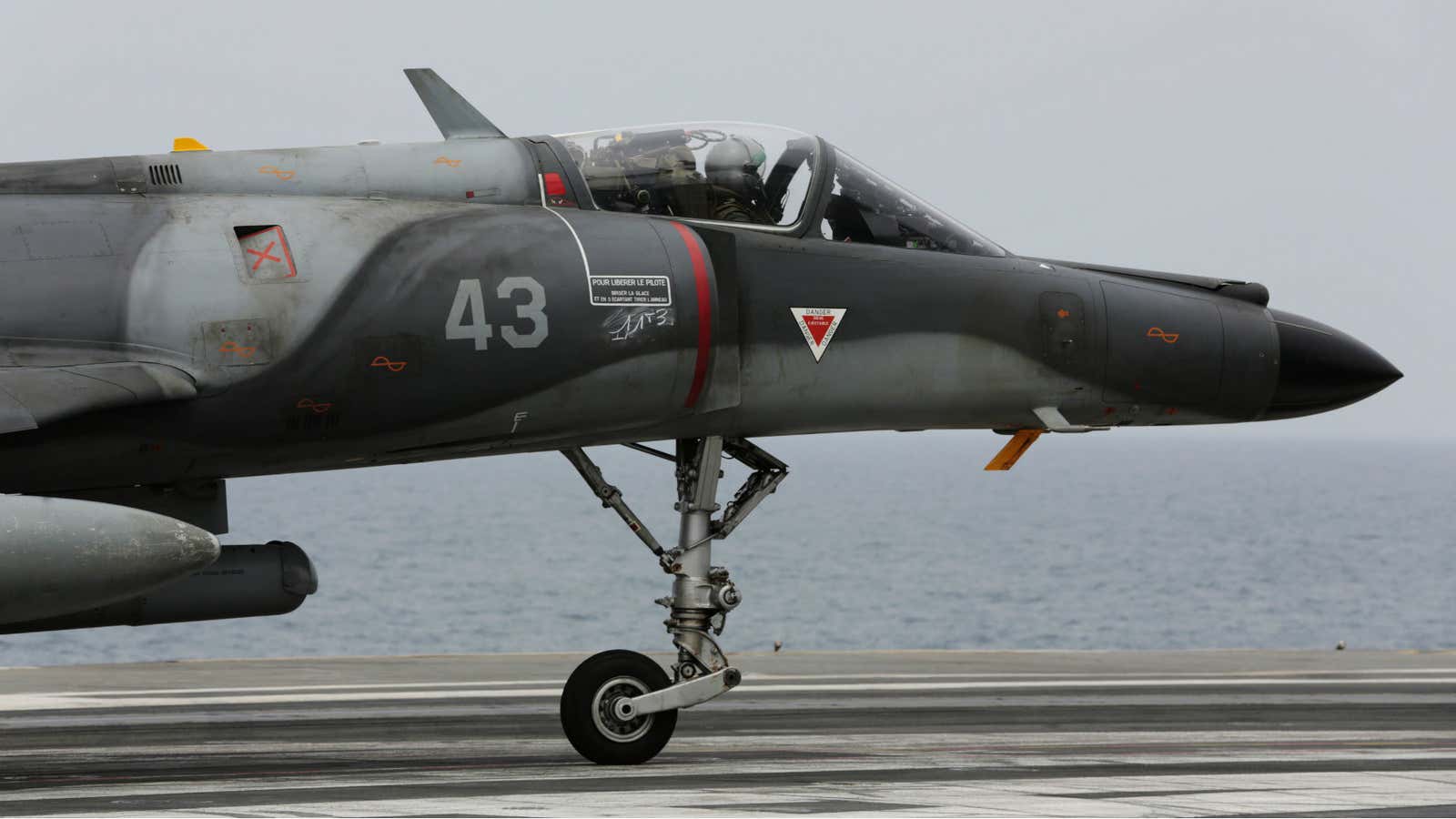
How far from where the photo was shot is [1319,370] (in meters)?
13.4

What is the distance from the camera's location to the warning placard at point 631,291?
37.9ft

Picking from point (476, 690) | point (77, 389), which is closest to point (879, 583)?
point (476, 690)

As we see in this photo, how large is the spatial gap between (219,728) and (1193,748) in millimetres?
7470

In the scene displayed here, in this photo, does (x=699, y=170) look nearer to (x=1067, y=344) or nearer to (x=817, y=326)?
(x=817, y=326)

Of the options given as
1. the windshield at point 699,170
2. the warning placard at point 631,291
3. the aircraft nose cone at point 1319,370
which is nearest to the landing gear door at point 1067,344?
the aircraft nose cone at point 1319,370

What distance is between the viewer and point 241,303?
10672 mm

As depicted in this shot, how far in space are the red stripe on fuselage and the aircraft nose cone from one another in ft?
13.3

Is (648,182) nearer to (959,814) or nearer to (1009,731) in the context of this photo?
(959,814)

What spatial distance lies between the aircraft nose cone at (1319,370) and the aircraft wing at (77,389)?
7.25m

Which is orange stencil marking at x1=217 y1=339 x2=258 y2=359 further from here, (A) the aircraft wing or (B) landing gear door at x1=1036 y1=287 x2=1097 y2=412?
(B) landing gear door at x1=1036 y1=287 x2=1097 y2=412

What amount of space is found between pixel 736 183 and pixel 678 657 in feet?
10.0

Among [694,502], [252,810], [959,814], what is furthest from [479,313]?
[959,814]

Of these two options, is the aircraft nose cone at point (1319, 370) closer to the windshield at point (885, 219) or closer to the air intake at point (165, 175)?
the windshield at point (885, 219)

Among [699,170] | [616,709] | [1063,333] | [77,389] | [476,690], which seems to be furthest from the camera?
[476,690]
